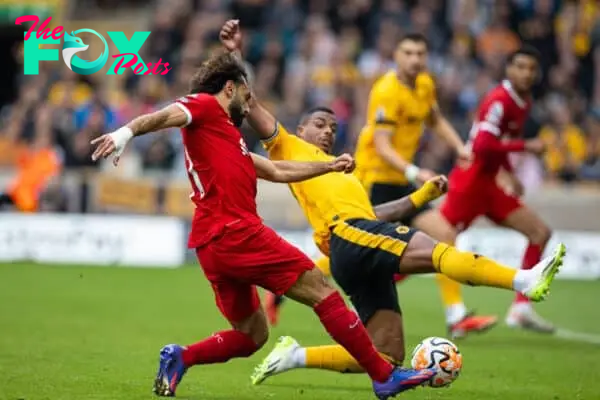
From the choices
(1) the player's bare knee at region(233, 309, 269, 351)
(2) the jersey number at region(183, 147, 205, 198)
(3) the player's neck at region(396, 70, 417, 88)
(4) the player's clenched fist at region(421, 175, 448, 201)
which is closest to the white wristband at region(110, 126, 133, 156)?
(2) the jersey number at region(183, 147, 205, 198)

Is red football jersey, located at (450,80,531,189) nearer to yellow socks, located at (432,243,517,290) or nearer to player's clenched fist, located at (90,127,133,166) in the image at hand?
yellow socks, located at (432,243,517,290)

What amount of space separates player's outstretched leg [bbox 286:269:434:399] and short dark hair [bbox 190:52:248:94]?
1255 millimetres

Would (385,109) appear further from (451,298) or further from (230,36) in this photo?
(230,36)

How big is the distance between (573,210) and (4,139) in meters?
9.88

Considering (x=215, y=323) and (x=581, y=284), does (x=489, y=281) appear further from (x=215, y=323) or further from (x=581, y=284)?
(x=581, y=284)

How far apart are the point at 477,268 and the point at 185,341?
13.1ft

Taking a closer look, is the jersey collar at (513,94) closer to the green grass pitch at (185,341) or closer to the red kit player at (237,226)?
the green grass pitch at (185,341)

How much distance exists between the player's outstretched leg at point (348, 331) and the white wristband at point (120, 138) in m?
1.45

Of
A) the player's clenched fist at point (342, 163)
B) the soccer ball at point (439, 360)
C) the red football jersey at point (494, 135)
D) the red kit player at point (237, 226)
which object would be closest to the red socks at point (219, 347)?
the red kit player at point (237, 226)

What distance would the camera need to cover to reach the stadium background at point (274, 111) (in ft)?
64.6

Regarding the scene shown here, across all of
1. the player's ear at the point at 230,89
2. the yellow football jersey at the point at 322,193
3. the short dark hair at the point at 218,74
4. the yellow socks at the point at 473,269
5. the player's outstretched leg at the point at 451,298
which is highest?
the short dark hair at the point at 218,74

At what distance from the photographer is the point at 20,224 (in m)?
20.0

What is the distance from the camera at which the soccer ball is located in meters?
8.30

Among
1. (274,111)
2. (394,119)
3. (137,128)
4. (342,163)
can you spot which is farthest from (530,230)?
(274,111)
